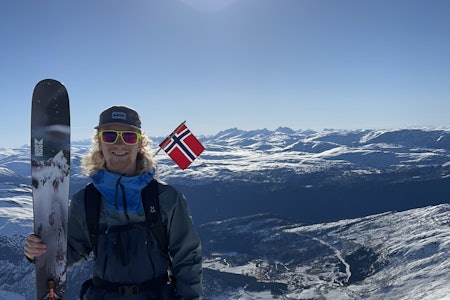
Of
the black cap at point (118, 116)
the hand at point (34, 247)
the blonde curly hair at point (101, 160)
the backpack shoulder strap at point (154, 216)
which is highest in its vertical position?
the black cap at point (118, 116)

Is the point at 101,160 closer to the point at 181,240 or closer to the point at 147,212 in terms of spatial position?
the point at 147,212

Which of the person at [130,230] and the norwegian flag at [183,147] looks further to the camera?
the norwegian flag at [183,147]

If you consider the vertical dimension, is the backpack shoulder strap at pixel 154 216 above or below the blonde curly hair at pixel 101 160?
below

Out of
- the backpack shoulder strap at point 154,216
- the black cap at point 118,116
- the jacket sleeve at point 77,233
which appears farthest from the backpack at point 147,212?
the black cap at point 118,116

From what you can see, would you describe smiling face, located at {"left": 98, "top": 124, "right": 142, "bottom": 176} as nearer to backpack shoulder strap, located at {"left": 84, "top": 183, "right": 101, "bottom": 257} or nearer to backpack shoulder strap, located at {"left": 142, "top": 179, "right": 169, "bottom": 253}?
backpack shoulder strap, located at {"left": 84, "top": 183, "right": 101, "bottom": 257}

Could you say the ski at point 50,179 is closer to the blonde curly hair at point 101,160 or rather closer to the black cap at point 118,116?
the blonde curly hair at point 101,160

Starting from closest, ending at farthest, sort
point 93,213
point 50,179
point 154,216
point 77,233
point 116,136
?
1. point 154,216
2. point 93,213
3. point 116,136
4. point 77,233
5. point 50,179

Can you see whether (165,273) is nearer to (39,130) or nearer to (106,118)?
(106,118)

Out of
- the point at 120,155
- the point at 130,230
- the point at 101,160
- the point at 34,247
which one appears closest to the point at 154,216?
the point at 130,230
